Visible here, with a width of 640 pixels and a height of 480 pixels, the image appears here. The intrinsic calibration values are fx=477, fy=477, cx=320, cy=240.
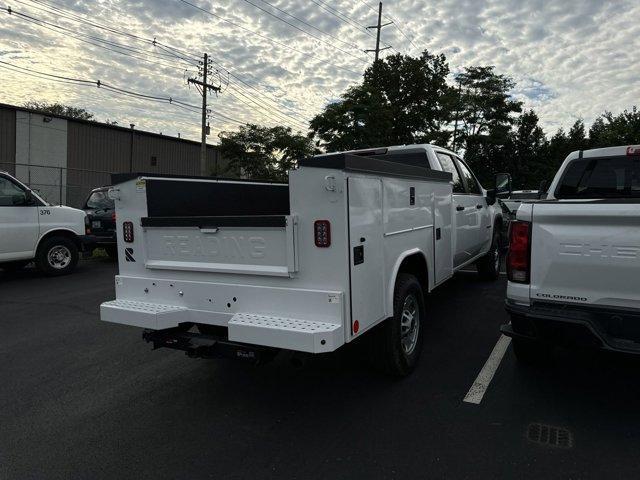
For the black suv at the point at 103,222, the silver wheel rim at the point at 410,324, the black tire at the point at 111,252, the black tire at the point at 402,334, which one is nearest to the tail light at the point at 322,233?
the black tire at the point at 402,334

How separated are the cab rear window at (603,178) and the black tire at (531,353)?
165cm

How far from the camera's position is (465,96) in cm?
3241

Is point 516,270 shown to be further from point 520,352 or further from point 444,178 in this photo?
point 444,178

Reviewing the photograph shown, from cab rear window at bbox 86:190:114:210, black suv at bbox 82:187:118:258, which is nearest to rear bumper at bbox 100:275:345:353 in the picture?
black suv at bbox 82:187:118:258

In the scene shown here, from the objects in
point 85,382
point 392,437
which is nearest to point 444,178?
point 392,437

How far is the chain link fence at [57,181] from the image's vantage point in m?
19.5

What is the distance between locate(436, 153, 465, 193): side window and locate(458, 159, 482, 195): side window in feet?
0.94

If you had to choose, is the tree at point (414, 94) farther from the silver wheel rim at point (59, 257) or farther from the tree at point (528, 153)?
the silver wheel rim at point (59, 257)

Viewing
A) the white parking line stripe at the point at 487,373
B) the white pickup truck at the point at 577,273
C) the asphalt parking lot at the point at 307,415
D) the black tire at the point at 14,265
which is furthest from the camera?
the black tire at the point at 14,265

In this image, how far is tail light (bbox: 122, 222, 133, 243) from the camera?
12.8 ft

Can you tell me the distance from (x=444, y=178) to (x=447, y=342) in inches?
68.6

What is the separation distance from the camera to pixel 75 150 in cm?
3062

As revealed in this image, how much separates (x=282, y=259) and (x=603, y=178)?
3.48 metres

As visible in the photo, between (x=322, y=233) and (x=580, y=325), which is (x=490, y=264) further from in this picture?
(x=322, y=233)
